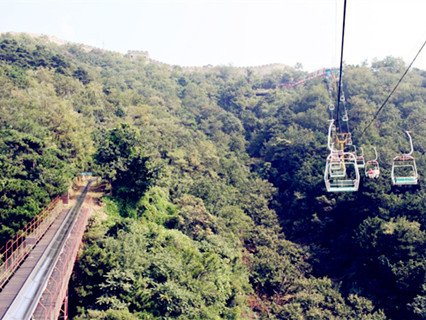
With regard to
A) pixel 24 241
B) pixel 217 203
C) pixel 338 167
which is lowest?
pixel 217 203

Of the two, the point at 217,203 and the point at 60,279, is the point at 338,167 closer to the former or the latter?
the point at 60,279

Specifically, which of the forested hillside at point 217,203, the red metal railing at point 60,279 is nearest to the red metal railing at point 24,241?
the forested hillside at point 217,203

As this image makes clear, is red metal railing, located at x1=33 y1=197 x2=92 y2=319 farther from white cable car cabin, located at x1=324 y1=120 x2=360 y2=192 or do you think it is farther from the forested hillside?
white cable car cabin, located at x1=324 y1=120 x2=360 y2=192

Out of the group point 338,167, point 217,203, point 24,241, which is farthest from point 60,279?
point 217,203

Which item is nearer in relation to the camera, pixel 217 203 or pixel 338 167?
pixel 338 167

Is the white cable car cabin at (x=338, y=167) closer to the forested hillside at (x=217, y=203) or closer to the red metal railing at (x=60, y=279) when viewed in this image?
the forested hillside at (x=217, y=203)

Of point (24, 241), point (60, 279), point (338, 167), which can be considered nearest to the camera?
point (60, 279)

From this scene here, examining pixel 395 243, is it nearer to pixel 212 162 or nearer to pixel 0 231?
pixel 212 162
